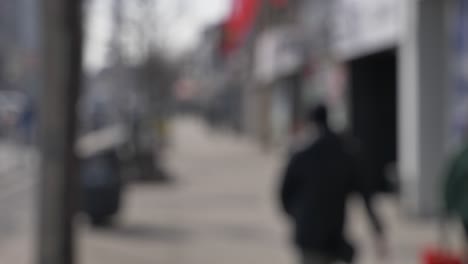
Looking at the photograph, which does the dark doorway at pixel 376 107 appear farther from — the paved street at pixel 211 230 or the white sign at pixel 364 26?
the paved street at pixel 211 230

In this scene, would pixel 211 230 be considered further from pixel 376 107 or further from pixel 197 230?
pixel 376 107

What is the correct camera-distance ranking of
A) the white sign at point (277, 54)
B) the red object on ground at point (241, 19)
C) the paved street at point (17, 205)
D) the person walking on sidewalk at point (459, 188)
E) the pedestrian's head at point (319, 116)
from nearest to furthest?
the person walking on sidewalk at point (459, 188) < the pedestrian's head at point (319, 116) < the paved street at point (17, 205) < the white sign at point (277, 54) < the red object on ground at point (241, 19)

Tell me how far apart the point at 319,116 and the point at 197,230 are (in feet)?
23.4

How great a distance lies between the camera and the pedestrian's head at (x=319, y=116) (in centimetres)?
564

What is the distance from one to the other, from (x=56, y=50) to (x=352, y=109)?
1382cm

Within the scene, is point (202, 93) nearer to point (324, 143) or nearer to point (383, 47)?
point (383, 47)

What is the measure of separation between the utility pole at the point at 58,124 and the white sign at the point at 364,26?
9.67 meters

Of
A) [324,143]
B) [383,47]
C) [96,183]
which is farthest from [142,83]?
[324,143]

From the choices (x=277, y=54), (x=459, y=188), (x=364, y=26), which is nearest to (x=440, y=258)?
(x=459, y=188)

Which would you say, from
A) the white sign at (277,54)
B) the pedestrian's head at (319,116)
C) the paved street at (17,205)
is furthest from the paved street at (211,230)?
the white sign at (277,54)

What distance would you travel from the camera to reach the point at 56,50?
512cm

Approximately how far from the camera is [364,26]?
16.8 m

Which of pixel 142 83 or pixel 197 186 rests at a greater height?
pixel 142 83

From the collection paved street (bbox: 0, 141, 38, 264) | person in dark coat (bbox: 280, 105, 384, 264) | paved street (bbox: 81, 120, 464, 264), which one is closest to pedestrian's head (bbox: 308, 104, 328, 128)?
person in dark coat (bbox: 280, 105, 384, 264)
